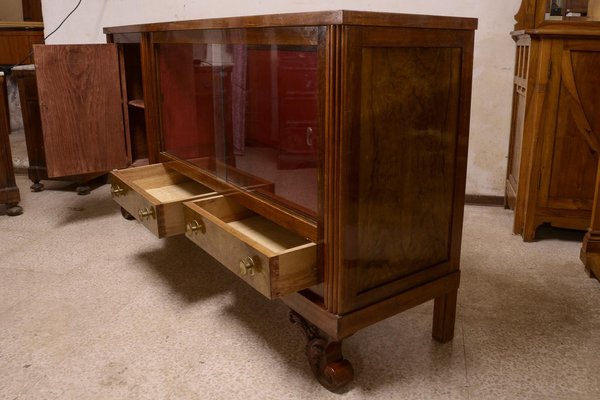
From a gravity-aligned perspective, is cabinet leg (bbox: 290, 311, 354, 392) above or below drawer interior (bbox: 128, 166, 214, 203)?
below

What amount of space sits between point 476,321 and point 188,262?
3.48 feet

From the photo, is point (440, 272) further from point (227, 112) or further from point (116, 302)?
point (116, 302)

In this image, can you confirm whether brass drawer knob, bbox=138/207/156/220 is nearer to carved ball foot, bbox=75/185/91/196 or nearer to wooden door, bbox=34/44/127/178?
wooden door, bbox=34/44/127/178

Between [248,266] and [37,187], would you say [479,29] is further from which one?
[37,187]

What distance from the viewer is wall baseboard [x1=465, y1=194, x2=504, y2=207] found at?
9.02ft

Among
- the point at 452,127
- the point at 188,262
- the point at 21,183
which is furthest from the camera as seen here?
the point at 21,183

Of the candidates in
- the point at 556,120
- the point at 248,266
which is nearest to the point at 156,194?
the point at 248,266

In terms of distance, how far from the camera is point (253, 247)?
1204 mm

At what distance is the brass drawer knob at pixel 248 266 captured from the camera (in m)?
1.22

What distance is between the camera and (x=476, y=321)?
1625 mm

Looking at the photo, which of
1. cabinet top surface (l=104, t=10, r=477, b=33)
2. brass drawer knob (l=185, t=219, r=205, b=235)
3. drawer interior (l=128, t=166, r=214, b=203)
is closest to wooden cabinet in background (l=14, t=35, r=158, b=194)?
drawer interior (l=128, t=166, r=214, b=203)

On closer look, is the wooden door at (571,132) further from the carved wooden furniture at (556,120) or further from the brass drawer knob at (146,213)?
the brass drawer knob at (146,213)

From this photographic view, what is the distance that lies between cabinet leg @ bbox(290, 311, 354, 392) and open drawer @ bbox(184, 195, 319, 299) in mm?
150

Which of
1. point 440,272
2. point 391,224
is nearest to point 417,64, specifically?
point 391,224
